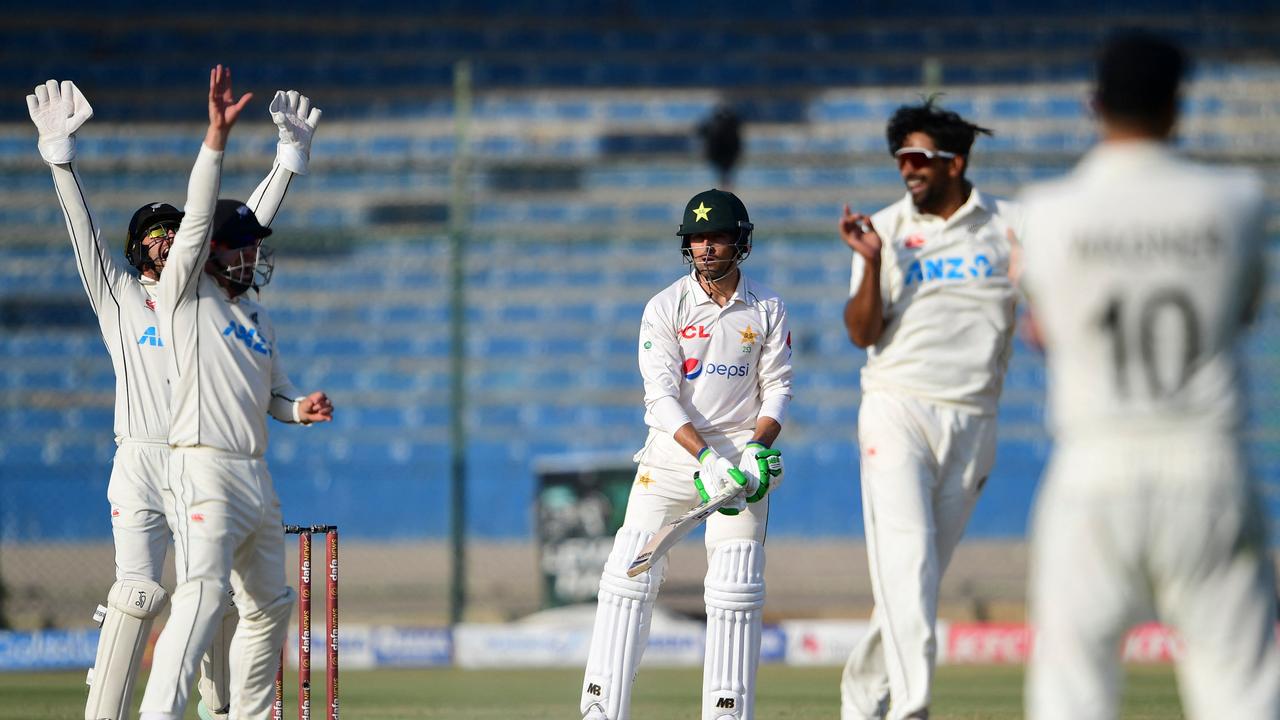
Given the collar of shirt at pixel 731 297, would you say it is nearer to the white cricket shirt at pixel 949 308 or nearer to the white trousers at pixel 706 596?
the white trousers at pixel 706 596

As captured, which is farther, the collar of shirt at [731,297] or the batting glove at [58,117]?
the collar of shirt at [731,297]

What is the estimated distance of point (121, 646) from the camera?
570cm

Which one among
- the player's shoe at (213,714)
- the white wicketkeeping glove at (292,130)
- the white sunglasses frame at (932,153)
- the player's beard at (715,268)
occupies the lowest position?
the player's shoe at (213,714)

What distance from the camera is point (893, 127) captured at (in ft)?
16.9

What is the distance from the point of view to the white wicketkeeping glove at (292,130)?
20.3ft

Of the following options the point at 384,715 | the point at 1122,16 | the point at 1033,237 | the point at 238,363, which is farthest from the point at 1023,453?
the point at 1033,237

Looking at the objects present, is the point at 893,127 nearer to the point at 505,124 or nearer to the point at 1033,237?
the point at 1033,237

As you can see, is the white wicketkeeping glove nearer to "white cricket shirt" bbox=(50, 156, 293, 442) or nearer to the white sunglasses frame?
"white cricket shirt" bbox=(50, 156, 293, 442)

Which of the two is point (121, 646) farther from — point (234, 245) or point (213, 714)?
point (234, 245)

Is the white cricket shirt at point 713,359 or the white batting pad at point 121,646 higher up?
the white cricket shirt at point 713,359

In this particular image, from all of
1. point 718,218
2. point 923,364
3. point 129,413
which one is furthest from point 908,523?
point 129,413

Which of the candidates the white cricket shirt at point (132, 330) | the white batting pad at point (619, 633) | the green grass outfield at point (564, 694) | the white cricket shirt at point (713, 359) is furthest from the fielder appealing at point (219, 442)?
the green grass outfield at point (564, 694)

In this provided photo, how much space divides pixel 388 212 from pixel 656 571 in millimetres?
11616

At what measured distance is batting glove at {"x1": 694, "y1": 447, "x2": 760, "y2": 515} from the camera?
551 centimetres
